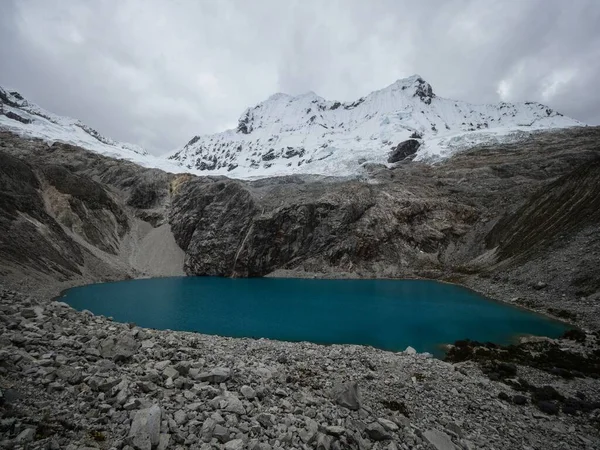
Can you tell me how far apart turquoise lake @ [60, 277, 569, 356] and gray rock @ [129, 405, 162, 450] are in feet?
81.4

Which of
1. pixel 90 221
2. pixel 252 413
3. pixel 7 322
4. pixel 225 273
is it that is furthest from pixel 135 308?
pixel 90 221

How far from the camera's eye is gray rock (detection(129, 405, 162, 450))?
7.84 m

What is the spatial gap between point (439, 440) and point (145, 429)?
10.2 metres

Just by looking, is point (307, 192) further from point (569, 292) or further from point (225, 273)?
point (569, 292)

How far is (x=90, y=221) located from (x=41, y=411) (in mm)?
101339

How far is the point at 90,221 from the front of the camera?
94250 millimetres

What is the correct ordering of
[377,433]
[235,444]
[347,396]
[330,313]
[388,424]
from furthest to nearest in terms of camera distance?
[330,313] < [347,396] < [388,424] < [377,433] < [235,444]

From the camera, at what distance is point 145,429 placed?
8.19 metres

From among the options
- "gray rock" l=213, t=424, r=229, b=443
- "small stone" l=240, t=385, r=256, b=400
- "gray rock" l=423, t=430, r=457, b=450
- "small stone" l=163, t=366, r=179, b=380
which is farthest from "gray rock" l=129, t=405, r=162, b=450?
"gray rock" l=423, t=430, r=457, b=450

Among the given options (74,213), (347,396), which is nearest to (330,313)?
(347,396)

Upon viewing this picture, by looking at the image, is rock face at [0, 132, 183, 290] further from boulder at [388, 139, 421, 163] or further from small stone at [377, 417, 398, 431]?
boulder at [388, 139, 421, 163]

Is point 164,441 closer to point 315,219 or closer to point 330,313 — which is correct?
point 330,313

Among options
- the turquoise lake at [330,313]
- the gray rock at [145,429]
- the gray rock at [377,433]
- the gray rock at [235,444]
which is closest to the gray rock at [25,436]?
the gray rock at [145,429]

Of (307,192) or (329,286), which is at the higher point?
(307,192)
